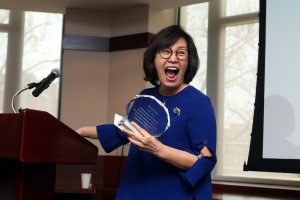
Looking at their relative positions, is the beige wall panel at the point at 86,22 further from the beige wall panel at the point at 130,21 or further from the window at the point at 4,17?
the window at the point at 4,17

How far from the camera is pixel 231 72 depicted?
189 inches

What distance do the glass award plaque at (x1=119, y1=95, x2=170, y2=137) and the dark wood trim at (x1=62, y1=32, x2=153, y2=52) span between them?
12.6 feet

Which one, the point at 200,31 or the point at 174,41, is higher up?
the point at 200,31

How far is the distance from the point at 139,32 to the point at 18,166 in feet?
13.1

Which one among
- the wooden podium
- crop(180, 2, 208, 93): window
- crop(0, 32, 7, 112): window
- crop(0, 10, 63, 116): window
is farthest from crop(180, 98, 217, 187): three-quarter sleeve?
crop(0, 32, 7, 112): window

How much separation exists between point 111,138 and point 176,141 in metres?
0.30

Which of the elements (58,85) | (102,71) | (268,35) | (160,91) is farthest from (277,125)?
(58,85)

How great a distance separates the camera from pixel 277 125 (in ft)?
8.37

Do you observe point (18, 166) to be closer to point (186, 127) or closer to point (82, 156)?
point (82, 156)

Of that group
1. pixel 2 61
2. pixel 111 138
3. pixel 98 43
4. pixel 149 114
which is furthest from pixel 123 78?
pixel 149 114

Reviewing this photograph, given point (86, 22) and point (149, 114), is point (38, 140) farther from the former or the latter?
point (86, 22)

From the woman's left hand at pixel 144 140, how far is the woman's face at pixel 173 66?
0.25 meters

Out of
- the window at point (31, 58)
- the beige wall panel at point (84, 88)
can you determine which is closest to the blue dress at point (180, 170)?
the beige wall panel at point (84, 88)

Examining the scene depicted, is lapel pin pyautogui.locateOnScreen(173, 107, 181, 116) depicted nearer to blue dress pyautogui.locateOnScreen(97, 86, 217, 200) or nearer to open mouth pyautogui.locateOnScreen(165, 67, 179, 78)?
blue dress pyautogui.locateOnScreen(97, 86, 217, 200)
